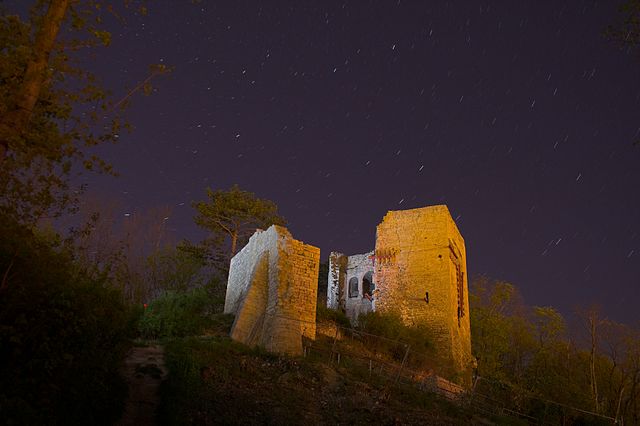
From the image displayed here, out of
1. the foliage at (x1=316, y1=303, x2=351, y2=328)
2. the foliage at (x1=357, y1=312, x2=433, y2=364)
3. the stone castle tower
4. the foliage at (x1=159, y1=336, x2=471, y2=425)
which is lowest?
the foliage at (x1=159, y1=336, x2=471, y2=425)

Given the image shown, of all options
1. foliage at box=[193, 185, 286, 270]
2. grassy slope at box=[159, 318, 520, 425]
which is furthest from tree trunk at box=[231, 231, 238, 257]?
grassy slope at box=[159, 318, 520, 425]

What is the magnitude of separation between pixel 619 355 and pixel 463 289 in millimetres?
10010

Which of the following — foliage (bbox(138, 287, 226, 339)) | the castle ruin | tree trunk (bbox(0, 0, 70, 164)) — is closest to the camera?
tree trunk (bbox(0, 0, 70, 164))

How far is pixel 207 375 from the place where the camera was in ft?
Result: 30.7

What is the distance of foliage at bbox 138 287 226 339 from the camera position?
15.0 metres

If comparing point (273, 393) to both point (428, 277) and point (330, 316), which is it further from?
point (428, 277)

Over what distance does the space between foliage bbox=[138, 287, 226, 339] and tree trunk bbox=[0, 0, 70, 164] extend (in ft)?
32.1

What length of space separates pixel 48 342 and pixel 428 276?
707 inches

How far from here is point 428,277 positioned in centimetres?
2136

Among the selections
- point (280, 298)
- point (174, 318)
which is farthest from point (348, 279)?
point (280, 298)

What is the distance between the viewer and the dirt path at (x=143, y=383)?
739cm

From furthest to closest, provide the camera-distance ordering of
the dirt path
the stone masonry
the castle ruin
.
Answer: the stone masonry
the castle ruin
the dirt path

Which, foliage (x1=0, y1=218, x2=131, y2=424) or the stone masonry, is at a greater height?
the stone masonry

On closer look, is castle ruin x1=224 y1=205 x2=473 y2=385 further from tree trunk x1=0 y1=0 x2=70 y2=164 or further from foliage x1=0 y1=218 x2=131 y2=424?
tree trunk x1=0 y1=0 x2=70 y2=164
